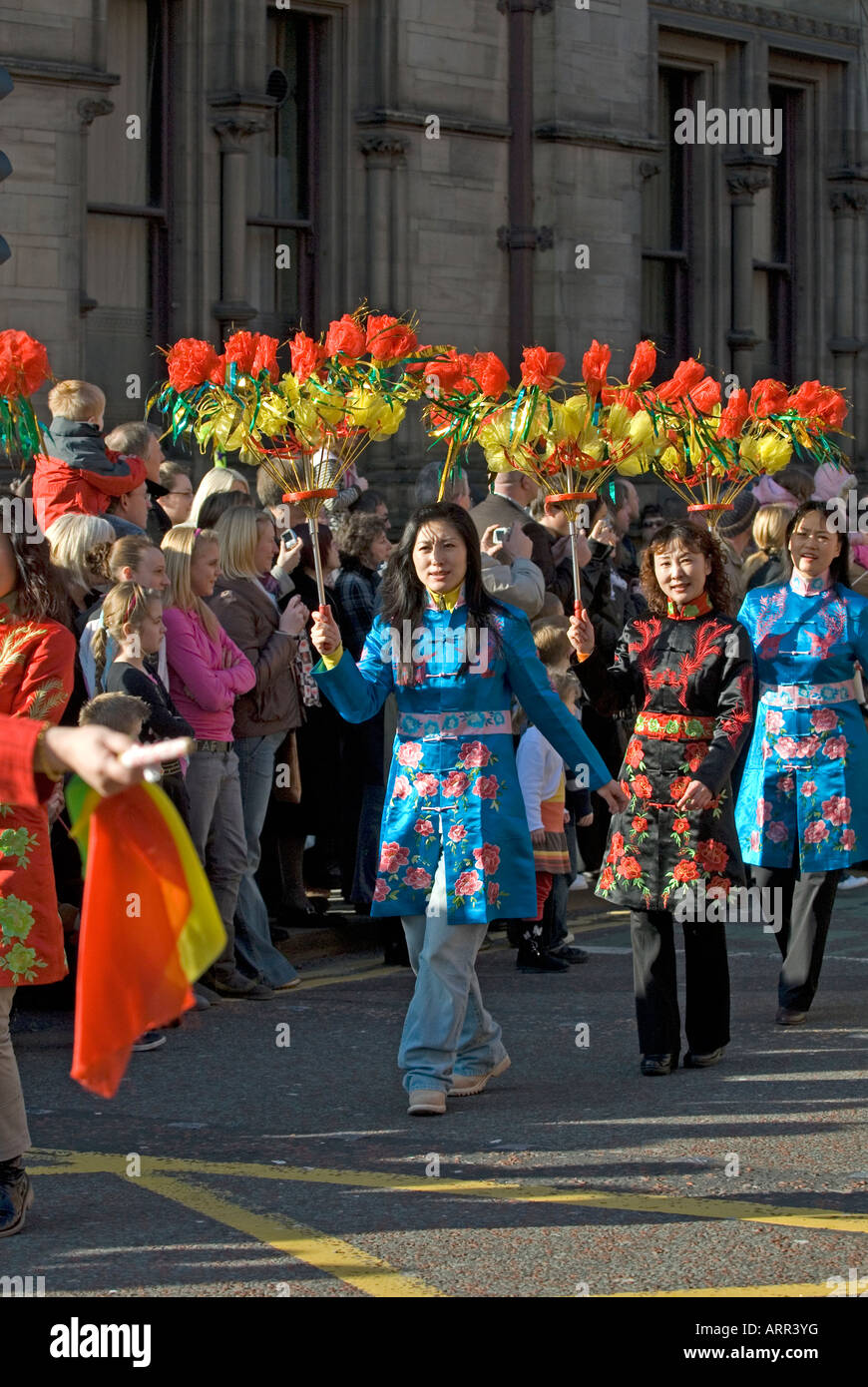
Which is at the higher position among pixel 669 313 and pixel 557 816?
pixel 669 313

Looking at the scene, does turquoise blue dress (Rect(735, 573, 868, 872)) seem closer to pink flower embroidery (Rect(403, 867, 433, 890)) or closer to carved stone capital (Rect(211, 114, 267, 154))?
pink flower embroidery (Rect(403, 867, 433, 890))

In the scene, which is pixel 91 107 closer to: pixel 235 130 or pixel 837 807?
pixel 235 130

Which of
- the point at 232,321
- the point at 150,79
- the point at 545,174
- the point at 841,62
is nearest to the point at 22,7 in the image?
the point at 150,79

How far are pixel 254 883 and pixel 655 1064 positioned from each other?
233cm

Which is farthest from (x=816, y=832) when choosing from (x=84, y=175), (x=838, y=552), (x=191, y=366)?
(x=84, y=175)

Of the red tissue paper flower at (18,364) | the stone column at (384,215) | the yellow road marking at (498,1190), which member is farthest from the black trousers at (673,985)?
the stone column at (384,215)

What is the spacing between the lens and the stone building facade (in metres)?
15.0

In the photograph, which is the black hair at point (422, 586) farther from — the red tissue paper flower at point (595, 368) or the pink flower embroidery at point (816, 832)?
the pink flower embroidery at point (816, 832)

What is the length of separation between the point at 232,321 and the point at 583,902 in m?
5.79

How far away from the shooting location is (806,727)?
30.6 feet

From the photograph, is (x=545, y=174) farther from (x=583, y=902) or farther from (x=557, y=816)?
(x=557, y=816)

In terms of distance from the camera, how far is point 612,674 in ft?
27.7

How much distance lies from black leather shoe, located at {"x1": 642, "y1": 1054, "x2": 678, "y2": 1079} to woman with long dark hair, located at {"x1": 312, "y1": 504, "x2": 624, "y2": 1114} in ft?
1.85

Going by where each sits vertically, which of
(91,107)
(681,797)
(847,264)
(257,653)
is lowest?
(681,797)
